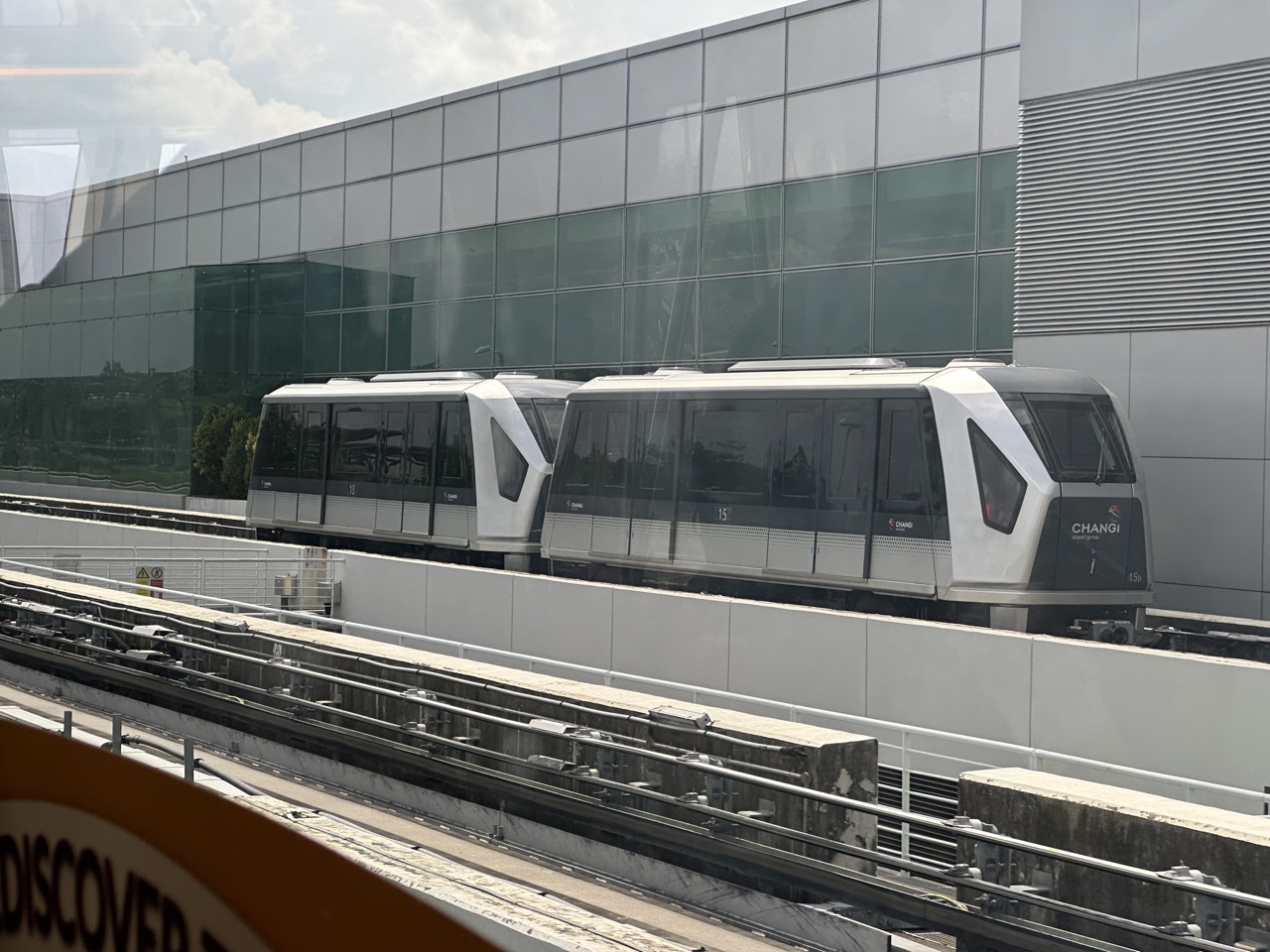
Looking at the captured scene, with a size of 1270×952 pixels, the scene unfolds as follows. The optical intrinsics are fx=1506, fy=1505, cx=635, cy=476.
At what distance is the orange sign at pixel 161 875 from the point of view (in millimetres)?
1748

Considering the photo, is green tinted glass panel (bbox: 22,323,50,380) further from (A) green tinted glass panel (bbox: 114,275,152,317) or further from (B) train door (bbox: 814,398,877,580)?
(A) green tinted glass panel (bbox: 114,275,152,317)

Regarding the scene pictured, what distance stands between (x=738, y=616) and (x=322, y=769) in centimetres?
467

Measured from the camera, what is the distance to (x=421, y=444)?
19969 millimetres

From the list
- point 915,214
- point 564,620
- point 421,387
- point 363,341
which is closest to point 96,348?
point 421,387

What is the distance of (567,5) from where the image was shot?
3.16 meters

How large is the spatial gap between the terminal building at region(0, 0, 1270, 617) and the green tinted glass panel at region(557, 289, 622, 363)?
0.04 metres

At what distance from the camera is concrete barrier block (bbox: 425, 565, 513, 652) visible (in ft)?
46.9

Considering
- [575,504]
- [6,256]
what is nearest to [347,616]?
[575,504]

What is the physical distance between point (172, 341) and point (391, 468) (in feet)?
33.9

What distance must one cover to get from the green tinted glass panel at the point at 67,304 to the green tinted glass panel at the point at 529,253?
3.98 meters

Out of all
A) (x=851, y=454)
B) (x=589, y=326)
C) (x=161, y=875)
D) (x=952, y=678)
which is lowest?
(x=952, y=678)

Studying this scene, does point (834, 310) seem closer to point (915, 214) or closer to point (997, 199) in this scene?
point (915, 214)

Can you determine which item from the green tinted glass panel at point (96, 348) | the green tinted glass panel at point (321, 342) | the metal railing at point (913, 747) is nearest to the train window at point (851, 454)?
the metal railing at point (913, 747)

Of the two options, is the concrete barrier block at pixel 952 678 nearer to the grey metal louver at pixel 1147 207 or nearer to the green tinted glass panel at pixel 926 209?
the green tinted glass panel at pixel 926 209
